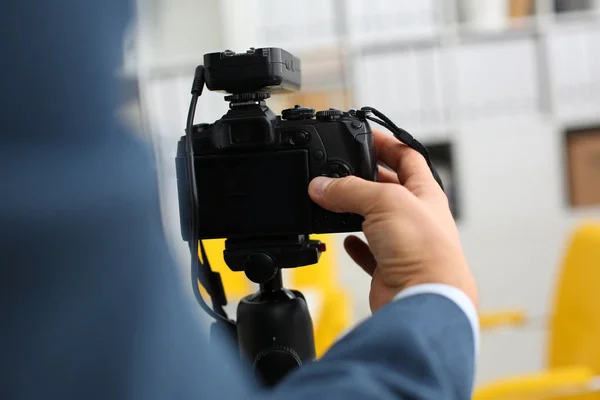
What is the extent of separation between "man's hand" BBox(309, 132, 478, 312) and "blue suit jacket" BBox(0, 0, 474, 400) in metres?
0.08

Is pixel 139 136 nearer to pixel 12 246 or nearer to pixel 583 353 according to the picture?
pixel 12 246

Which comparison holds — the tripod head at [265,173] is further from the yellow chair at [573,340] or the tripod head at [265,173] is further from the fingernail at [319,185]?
the yellow chair at [573,340]

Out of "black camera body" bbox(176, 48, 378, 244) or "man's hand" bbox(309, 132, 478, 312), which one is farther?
"black camera body" bbox(176, 48, 378, 244)

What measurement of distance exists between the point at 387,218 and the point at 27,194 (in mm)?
280

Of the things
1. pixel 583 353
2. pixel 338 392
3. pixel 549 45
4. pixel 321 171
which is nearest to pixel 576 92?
pixel 549 45

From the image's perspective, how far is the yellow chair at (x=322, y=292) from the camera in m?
1.63

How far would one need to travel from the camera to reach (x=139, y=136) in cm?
42

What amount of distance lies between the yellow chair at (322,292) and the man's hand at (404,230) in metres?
0.76

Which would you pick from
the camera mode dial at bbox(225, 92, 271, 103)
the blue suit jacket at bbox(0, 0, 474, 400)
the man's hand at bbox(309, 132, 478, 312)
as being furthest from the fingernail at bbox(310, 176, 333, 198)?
the blue suit jacket at bbox(0, 0, 474, 400)

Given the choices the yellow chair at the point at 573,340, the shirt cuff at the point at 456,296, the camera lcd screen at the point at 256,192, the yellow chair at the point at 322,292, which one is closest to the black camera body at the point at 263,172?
the camera lcd screen at the point at 256,192

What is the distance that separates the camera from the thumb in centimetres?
55

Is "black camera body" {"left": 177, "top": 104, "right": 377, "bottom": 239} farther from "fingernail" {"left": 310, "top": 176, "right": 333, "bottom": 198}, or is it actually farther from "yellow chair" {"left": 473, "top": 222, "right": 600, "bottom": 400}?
"yellow chair" {"left": 473, "top": 222, "right": 600, "bottom": 400}

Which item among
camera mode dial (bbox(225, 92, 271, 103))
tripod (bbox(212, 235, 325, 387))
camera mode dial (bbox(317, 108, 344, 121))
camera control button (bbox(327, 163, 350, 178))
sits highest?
camera mode dial (bbox(225, 92, 271, 103))

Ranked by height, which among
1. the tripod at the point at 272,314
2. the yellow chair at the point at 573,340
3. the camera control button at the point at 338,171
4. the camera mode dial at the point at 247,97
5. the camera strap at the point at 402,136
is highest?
the camera mode dial at the point at 247,97
